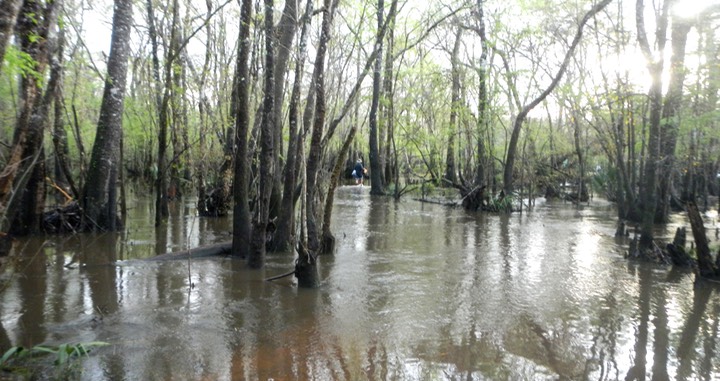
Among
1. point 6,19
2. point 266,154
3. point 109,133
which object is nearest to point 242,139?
point 266,154

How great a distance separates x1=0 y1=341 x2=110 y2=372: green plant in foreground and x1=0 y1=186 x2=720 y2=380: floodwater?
0.14 m

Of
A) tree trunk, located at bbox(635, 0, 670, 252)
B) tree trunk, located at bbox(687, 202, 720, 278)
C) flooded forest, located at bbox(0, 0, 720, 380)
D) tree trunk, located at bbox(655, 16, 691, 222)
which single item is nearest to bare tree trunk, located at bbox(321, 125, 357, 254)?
flooded forest, located at bbox(0, 0, 720, 380)

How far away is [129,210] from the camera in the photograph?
15695 mm

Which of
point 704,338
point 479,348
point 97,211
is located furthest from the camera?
point 97,211

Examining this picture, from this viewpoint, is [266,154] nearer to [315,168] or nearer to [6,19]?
[315,168]

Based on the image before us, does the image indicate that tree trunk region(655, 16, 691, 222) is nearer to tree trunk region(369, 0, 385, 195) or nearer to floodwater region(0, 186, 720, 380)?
floodwater region(0, 186, 720, 380)

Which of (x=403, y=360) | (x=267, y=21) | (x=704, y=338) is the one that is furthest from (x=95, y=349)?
(x=704, y=338)

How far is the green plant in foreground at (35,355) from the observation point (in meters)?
4.13

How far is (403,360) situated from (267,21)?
518 centimetres

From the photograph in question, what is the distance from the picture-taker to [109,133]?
10.2 metres

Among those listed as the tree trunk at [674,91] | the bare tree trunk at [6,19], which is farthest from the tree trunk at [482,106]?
the bare tree trunk at [6,19]

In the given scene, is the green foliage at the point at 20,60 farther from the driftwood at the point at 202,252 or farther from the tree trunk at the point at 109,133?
the tree trunk at the point at 109,133

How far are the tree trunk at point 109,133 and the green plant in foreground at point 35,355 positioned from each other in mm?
6418

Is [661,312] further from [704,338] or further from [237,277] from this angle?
[237,277]
